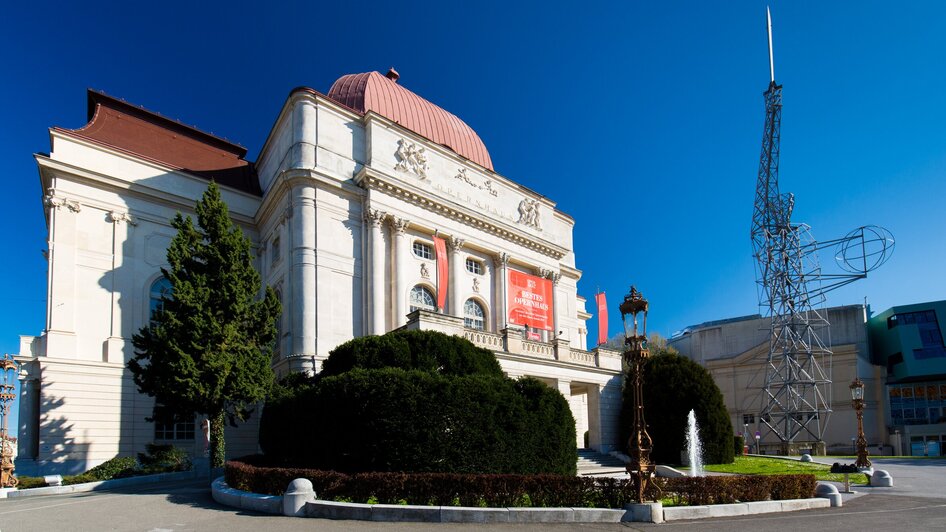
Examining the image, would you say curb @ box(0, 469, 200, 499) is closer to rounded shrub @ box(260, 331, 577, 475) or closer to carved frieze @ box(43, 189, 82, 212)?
rounded shrub @ box(260, 331, 577, 475)

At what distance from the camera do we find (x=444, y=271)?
119 feet

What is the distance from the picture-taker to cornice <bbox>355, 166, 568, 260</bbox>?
112ft

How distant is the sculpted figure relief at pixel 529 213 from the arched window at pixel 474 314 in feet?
25.0

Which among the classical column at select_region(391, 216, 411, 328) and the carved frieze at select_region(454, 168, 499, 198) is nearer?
the classical column at select_region(391, 216, 411, 328)

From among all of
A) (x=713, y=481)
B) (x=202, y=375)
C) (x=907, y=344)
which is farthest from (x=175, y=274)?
(x=907, y=344)

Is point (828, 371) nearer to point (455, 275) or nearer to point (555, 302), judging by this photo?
point (555, 302)

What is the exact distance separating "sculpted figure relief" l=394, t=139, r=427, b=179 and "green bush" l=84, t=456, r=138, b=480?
20.2 m

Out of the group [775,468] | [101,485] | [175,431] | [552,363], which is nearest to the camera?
[101,485]

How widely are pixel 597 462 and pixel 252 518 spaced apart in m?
19.3

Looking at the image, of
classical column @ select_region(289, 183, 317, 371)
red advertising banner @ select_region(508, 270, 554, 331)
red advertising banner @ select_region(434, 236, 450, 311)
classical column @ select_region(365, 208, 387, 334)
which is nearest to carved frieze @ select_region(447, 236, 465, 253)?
red advertising banner @ select_region(434, 236, 450, 311)

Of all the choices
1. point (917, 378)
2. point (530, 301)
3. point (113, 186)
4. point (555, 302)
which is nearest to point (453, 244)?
point (530, 301)

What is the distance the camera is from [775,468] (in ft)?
91.4

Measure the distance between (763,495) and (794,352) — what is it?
42.8 metres

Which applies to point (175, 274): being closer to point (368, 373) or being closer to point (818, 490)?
point (368, 373)
